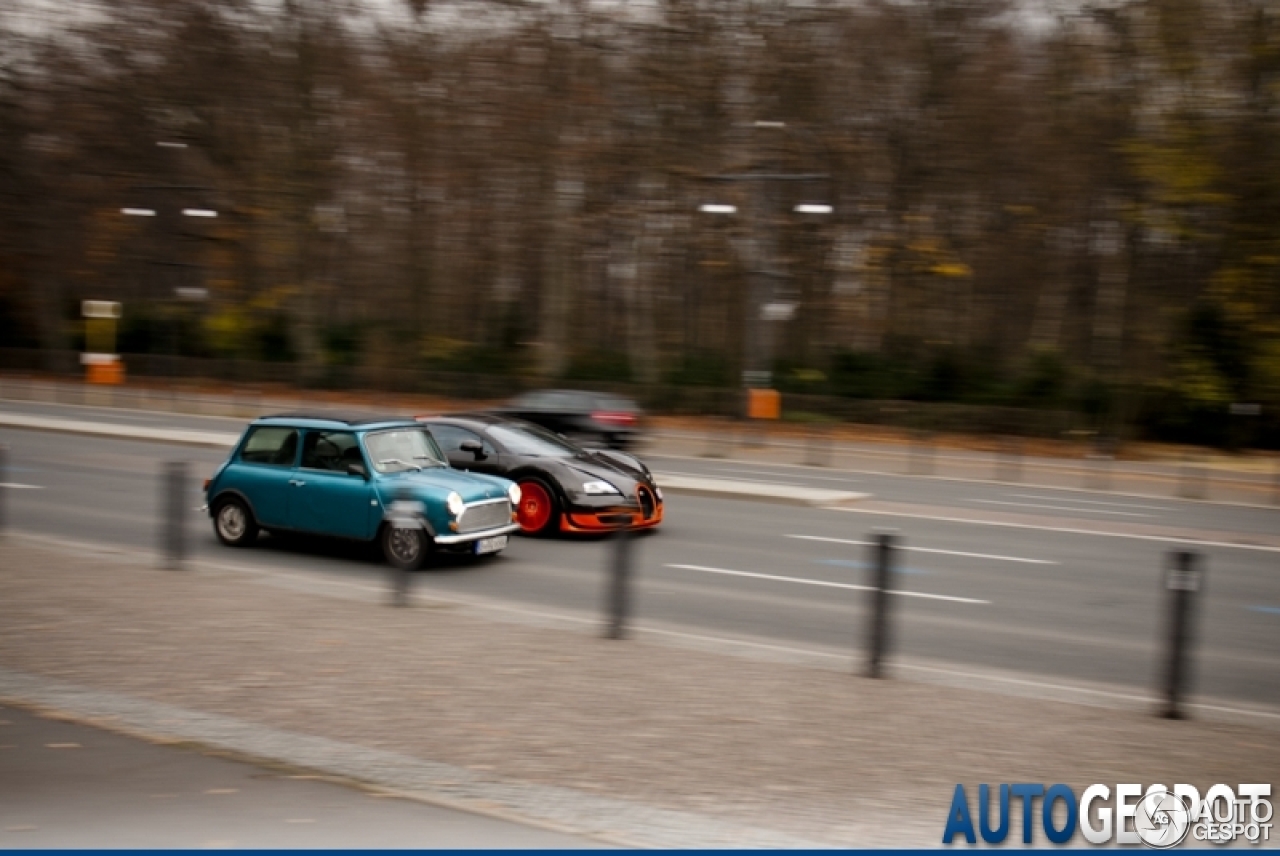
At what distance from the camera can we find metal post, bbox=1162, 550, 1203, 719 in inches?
331

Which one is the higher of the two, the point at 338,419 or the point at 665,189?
the point at 665,189

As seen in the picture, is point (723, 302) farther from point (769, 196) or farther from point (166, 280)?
point (166, 280)

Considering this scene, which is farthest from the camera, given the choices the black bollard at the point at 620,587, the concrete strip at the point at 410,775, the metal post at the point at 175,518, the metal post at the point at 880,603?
the metal post at the point at 175,518

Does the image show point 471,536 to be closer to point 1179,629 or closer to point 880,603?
point 880,603

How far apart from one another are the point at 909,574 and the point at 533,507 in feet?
15.3

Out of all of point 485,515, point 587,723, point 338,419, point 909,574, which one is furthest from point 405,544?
point 587,723

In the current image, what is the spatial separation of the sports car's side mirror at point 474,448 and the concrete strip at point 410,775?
8.79 m

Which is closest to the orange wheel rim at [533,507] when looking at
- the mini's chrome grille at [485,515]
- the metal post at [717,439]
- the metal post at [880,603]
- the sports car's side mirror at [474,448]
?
the sports car's side mirror at [474,448]

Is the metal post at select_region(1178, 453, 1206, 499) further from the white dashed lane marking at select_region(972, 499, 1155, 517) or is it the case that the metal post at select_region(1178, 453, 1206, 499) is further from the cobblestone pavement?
the cobblestone pavement

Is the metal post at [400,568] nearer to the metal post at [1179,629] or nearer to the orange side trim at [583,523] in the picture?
the orange side trim at [583,523]

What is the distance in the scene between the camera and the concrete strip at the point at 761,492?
21391 mm

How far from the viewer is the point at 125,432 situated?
3052 cm
